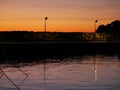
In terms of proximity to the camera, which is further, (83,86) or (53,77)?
(53,77)

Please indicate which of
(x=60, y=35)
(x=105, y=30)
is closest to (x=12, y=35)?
(x=60, y=35)

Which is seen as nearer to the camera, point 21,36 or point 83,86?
point 83,86

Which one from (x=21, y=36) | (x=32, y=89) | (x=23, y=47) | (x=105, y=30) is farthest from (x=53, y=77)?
(x=105, y=30)

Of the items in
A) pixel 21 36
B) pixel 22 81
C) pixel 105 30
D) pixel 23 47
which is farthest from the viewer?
pixel 105 30

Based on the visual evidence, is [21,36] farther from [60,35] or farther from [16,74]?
[16,74]

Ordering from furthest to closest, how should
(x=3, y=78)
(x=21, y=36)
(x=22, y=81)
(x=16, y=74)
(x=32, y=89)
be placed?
(x=21, y=36) → (x=16, y=74) → (x=3, y=78) → (x=22, y=81) → (x=32, y=89)

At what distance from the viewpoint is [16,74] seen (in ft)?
112

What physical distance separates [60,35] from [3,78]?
5205 inches

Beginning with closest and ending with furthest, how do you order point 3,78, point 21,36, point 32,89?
point 32,89, point 3,78, point 21,36

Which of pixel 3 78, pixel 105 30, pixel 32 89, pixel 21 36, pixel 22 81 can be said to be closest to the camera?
pixel 32 89

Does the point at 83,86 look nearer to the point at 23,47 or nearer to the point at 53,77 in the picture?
the point at 53,77

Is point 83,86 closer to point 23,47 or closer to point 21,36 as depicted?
point 23,47

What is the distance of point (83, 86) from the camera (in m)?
25.8

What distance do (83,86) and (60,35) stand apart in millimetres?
Answer: 137125
